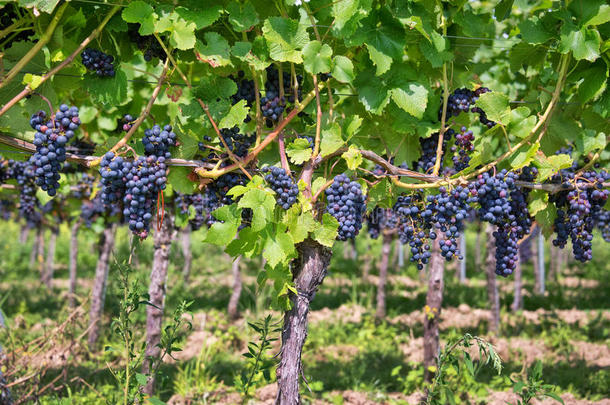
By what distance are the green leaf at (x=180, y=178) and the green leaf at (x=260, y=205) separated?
1.86 feet

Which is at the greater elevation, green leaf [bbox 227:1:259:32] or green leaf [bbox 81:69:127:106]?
green leaf [bbox 227:1:259:32]

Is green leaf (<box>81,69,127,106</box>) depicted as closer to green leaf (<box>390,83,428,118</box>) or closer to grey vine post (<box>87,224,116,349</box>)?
green leaf (<box>390,83,428,118</box>)

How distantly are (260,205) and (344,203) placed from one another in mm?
466

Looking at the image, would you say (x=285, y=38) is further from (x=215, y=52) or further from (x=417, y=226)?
(x=417, y=226)

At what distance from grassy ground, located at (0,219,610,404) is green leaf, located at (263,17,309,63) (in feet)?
4.13

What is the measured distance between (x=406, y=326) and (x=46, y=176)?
6.84 meters

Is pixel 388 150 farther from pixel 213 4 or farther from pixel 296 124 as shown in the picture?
pixel 213 4

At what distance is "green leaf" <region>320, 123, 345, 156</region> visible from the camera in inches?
107

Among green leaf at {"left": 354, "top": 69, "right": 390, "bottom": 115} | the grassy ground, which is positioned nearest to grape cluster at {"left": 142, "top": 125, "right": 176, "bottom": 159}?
the grassy ground

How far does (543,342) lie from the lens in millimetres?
7434

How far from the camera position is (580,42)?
9.09 ft

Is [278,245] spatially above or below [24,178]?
below

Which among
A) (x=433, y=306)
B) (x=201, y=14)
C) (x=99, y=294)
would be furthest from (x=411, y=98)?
(x=99, y=294)

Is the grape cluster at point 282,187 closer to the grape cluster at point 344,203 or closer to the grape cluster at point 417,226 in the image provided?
the grape cluster at point 344,203
